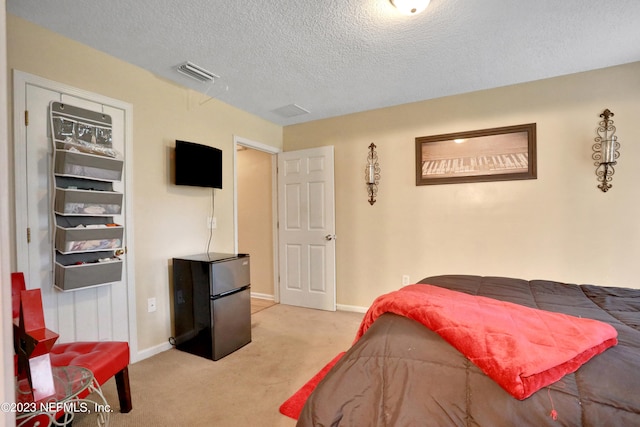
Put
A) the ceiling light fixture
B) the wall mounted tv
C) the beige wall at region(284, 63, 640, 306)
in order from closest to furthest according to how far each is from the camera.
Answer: the ceiling light fixture, the beige wall at region(284, 63, 640, 306), the wall mounted tv

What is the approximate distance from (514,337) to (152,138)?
282 centimetres

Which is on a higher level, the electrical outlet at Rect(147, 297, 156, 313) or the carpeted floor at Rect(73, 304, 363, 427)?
the electrical outlet at Rect(147, 297, 156, 313)

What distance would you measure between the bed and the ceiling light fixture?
1.68m

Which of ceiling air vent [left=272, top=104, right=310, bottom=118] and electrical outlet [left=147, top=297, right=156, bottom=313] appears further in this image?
ceiling air vent [left=272, top=104, right=310, bottom=118]

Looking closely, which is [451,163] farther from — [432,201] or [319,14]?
[319,14]

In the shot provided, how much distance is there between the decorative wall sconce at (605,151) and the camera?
8.13ft

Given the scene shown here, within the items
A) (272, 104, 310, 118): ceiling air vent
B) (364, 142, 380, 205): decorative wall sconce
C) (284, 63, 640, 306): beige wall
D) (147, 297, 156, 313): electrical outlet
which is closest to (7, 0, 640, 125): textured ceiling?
(284, 63, 640, 306): beige wall

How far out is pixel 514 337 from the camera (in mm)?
957

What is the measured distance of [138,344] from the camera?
2393 millimetres

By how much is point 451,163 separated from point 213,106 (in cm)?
261

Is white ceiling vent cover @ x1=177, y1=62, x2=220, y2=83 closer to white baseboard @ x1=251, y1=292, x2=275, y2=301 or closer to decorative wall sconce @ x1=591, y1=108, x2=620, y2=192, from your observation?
white baseboard @ x1=251, y1=292, x2=275, y2=301

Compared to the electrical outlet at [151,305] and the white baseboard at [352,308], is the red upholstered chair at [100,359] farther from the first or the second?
the white baseboard at [352,308]

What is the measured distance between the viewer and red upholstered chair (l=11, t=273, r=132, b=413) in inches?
57.7

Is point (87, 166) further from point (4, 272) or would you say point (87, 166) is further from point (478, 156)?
point (478, 156)
